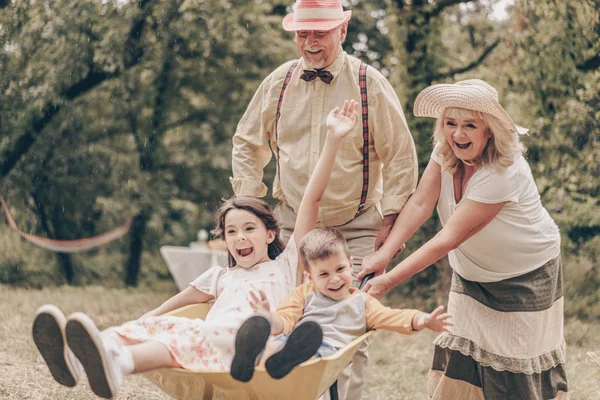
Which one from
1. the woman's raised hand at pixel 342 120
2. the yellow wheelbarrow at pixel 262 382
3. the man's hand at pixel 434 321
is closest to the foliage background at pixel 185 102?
the woman's raised hand at pixel 342 120

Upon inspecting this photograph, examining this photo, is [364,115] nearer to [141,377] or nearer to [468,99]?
[468,99]

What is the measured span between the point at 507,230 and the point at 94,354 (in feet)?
4.81

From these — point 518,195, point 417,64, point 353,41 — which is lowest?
point 518,195

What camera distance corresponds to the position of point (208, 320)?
8.80 ft

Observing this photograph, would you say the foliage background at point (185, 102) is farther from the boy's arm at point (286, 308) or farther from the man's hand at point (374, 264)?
the boy's arm at point (286, 308)

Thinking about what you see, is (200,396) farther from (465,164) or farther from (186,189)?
(186,189)

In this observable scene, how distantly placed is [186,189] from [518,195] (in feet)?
29.5

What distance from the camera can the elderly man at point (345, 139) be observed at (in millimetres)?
3250

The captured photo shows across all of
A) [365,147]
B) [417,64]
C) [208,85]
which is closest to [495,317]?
[365,147]

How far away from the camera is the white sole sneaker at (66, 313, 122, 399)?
7.20ft

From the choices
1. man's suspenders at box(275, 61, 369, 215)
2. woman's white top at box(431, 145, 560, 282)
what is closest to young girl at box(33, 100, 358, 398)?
man's suspenders at box(275, 61, 369, 215)

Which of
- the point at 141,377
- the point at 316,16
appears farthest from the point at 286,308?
the point at 141,377

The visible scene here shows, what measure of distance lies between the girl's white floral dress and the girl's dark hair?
114 millimetres

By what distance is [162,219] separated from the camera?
11953mm
